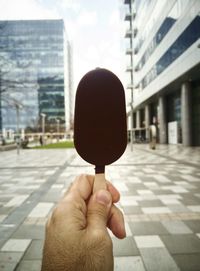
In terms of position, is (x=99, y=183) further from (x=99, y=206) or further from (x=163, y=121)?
(x=163, y=121)

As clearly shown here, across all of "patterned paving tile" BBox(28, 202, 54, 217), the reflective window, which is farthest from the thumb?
the reflective window

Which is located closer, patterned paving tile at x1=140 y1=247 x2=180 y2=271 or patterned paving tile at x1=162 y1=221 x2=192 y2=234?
patterned paving tile at x1=140 y1=247 x2=180 y2=271

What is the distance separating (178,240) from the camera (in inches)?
152

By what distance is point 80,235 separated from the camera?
1133 mm

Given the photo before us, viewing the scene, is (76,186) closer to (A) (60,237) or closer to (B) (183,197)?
(A) (60,237)

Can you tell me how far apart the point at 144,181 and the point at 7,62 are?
13.1m

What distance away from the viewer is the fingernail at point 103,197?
1.23 m

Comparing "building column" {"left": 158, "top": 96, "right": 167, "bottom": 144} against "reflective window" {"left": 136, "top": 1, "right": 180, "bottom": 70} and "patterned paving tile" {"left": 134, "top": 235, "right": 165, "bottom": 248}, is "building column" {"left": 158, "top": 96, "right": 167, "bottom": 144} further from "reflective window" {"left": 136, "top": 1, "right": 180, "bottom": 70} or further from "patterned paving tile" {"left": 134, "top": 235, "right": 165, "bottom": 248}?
"patterned paving tile" {"left": 134, "top": 235, "right": 165, "bottom": 248}

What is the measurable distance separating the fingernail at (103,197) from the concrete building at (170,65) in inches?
804

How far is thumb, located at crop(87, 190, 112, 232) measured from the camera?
121cm

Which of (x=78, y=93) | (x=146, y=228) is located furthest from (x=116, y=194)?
(x=146, y=228)

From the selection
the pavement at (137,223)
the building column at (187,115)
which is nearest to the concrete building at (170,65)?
the building column at (187,115)

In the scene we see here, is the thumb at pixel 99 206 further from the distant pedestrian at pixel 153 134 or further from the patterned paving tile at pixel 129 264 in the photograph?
the distant pedestrian at pixel 153 134

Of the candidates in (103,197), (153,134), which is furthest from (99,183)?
(153,134)
